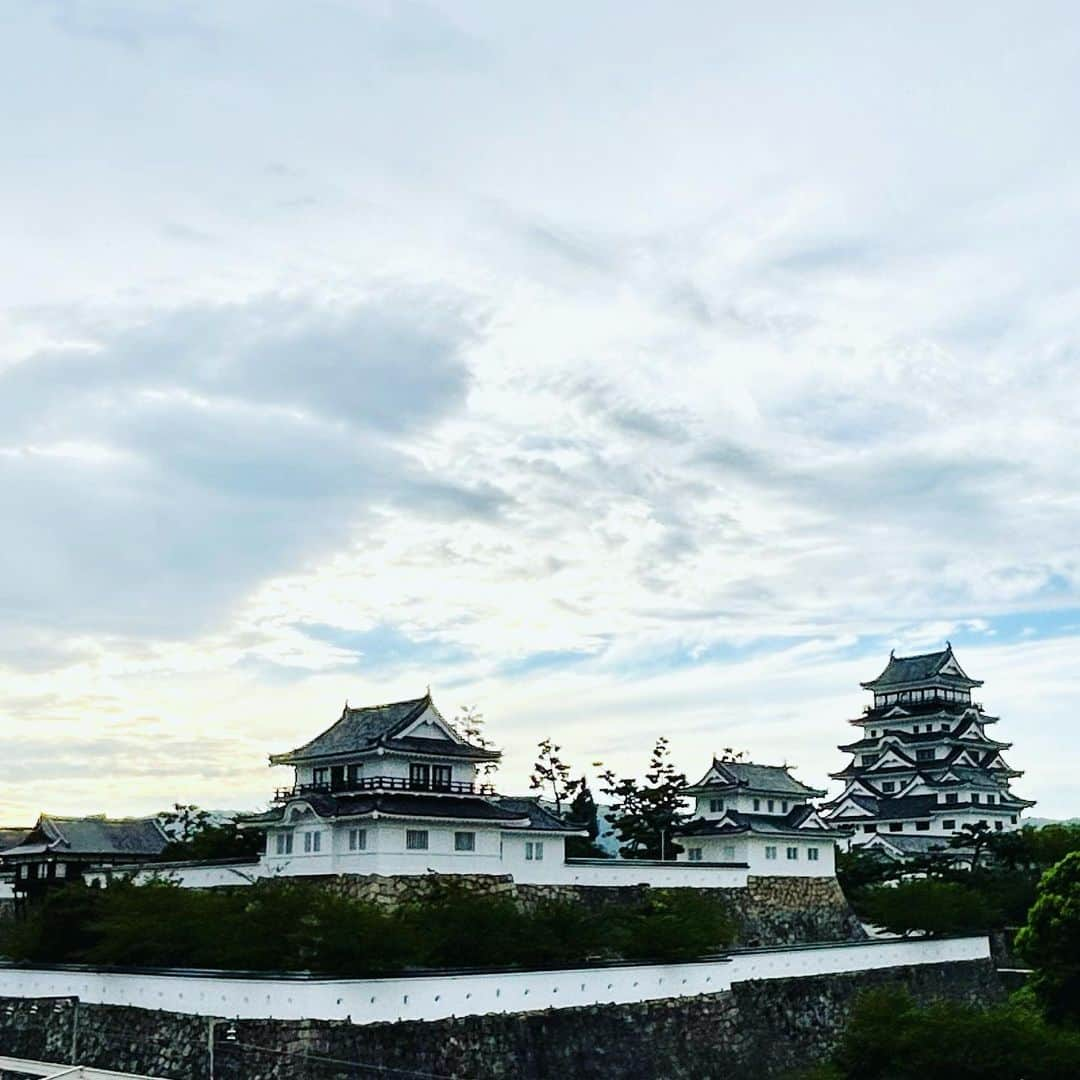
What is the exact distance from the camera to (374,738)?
46.5m

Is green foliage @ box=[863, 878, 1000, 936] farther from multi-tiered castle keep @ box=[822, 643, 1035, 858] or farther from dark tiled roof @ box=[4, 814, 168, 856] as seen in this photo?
dark tiled roof @ box=[4, 814, 168, 856]

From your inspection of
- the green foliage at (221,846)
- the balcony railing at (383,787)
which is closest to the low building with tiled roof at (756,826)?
the balcony railing at (383,787)

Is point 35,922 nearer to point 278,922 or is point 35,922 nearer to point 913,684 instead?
point 278,922

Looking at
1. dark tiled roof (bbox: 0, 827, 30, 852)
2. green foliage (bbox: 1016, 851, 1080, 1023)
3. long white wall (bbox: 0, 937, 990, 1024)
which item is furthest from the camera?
dark tiled roof (bbox: 0, 827, 30, 852)

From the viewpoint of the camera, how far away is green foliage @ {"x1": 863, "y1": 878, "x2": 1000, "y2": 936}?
54969mm

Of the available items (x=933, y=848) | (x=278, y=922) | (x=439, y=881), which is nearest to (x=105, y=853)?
(x=439, y=881)

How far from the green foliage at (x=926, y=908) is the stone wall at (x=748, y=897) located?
2.73 meters

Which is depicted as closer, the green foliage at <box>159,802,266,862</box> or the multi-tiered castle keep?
the green foliage at <box>159,802,266,862</box>

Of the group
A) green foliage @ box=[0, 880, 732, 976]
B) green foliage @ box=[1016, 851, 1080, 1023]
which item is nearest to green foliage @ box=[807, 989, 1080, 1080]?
green foliage @ box=[1016, 851, 1080, 1023]

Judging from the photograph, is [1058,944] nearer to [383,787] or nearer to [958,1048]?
[958,1048]

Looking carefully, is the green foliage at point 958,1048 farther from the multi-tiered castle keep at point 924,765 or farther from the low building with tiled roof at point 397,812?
the multi-tiered castle keep at point 924,765

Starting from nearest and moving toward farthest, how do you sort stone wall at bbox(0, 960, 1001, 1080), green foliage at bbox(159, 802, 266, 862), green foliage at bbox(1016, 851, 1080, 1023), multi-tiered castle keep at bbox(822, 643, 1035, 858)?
stone wall at bbox(0, 960, 1001, 1080) → green foliage at bbox(1016, 851, 1080, 1023) → green foliage at bbox(159, 802, 266, 862) → multi-tiered castle keep at bbox(822, 643, 1035, 858)

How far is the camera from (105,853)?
186ft

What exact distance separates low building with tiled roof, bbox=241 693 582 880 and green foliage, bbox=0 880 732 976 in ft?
5.52
